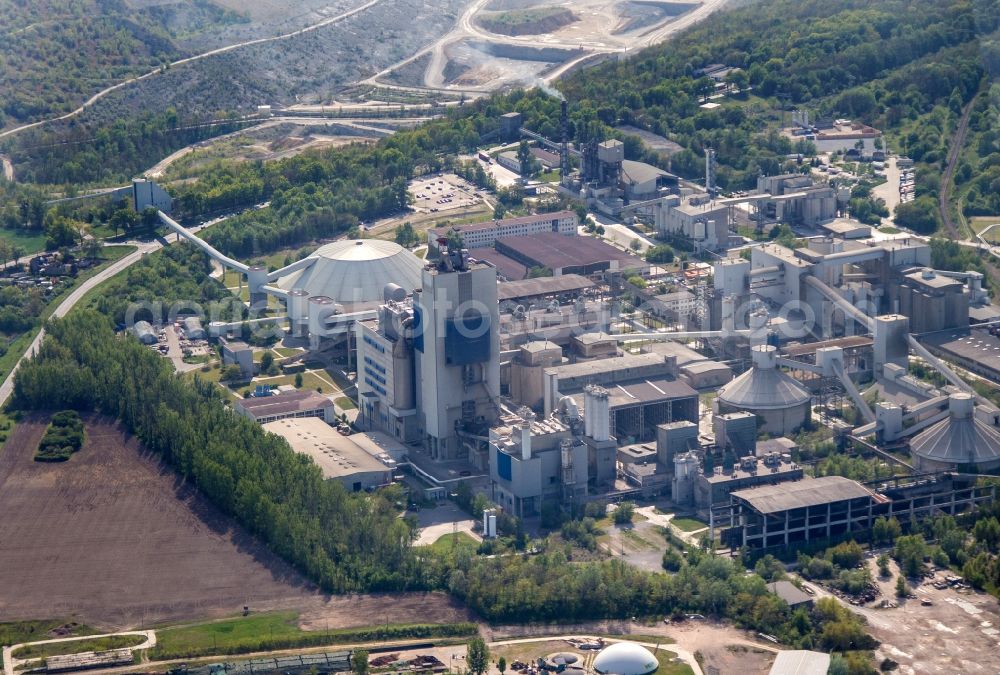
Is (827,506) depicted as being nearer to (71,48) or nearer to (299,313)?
(299,313)

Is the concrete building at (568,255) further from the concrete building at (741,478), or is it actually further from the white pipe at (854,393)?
the concrete building at (741,478)

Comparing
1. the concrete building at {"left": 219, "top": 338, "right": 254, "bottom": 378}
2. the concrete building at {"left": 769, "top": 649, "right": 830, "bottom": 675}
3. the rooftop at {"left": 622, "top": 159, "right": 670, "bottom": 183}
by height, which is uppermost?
the concrete building at {"left": 769, "top": 649, "right": 830, "bottom": 675}

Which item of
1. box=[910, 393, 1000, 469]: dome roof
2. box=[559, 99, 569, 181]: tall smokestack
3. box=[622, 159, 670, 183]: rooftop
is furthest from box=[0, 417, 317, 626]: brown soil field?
box=[559, 99, 569, 181]: tall smokestack

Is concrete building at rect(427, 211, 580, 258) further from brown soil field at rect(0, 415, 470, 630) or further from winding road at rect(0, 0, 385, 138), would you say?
winding road at rect(0, 0, 385, 138)

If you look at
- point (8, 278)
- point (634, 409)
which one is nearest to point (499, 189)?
point (8, 278)

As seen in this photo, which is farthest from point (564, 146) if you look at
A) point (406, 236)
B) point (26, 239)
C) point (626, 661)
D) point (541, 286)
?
point (626, 661)

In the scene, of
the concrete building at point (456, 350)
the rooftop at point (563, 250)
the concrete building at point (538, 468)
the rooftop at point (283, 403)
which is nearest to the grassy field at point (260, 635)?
the concrete building at point (538, 468)

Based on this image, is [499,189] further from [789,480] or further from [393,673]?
[393,673]
